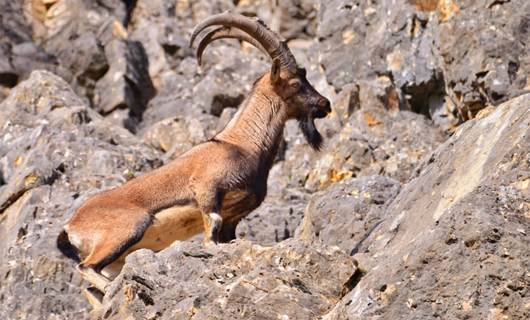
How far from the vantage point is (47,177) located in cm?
1315

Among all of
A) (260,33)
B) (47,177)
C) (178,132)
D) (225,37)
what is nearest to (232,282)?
(260,33)

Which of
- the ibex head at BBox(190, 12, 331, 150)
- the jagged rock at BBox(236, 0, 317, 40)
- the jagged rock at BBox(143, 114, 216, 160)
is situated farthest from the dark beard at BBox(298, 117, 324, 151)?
the jagged rock at BBox(236, 0, 317, 40)

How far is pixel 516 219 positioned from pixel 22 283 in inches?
234

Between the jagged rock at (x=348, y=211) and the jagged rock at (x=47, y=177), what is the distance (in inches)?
94.9

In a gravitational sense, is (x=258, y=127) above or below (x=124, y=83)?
above

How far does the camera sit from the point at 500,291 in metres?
6.61

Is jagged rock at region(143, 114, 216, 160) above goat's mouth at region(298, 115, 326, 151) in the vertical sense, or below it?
below

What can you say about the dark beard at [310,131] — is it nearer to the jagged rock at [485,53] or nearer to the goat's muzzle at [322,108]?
the goat's muzzle at [322,108]

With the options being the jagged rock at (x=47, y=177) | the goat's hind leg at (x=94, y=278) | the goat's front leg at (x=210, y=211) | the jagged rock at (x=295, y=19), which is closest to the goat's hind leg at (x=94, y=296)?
the goat's hind leg at (x=94, y=278)

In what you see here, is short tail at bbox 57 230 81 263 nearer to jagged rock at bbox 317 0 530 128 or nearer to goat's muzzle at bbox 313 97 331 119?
goat's muzzle at bbox 313 97 331 119

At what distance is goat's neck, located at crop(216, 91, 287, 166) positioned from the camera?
38.4 feet

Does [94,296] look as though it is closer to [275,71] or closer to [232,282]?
[232,282]

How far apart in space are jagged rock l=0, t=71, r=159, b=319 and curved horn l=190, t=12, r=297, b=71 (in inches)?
87.3

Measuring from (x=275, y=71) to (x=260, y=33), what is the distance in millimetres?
456
